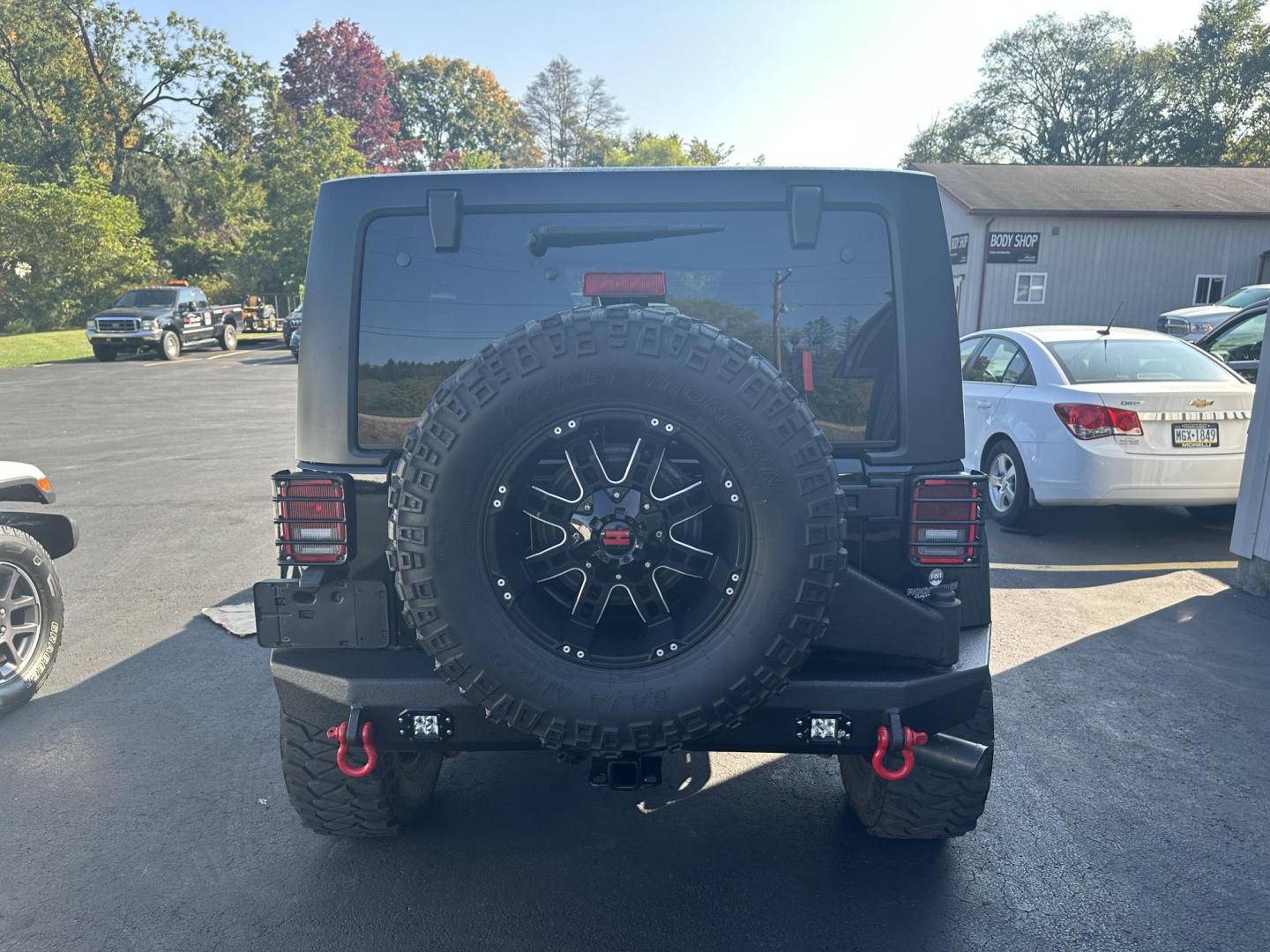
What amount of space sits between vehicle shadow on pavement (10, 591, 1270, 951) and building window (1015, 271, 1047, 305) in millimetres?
24108

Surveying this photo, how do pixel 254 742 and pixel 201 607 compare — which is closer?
pixel 254 742

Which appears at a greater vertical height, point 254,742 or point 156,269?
point 156,269

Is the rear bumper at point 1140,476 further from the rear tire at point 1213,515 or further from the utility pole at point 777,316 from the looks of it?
the utility pole at point 777,316

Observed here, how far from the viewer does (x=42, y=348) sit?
2833 centimetres

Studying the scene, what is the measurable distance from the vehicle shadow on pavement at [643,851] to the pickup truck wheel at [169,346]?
2414 cm

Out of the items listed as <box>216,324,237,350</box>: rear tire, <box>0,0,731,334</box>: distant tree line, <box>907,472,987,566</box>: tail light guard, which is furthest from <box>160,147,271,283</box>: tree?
<box>907,472,987,566</box>: tail light guard

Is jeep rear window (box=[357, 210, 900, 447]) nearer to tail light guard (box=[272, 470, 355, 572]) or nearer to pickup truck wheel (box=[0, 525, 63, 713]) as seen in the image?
tail light guard (box=[272, 470, 355, 572])

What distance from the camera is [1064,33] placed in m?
54.4

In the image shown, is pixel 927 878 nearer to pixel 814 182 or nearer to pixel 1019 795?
pixel 1019 795

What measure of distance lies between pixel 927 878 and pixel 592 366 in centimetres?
203

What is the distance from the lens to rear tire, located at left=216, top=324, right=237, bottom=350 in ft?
A: 96.4

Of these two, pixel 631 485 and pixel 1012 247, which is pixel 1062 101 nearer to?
pixel 1012 247

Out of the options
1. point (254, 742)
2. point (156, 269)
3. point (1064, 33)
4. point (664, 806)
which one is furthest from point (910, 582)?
point (1064, 33)

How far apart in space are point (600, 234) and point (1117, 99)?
59.9 metres
